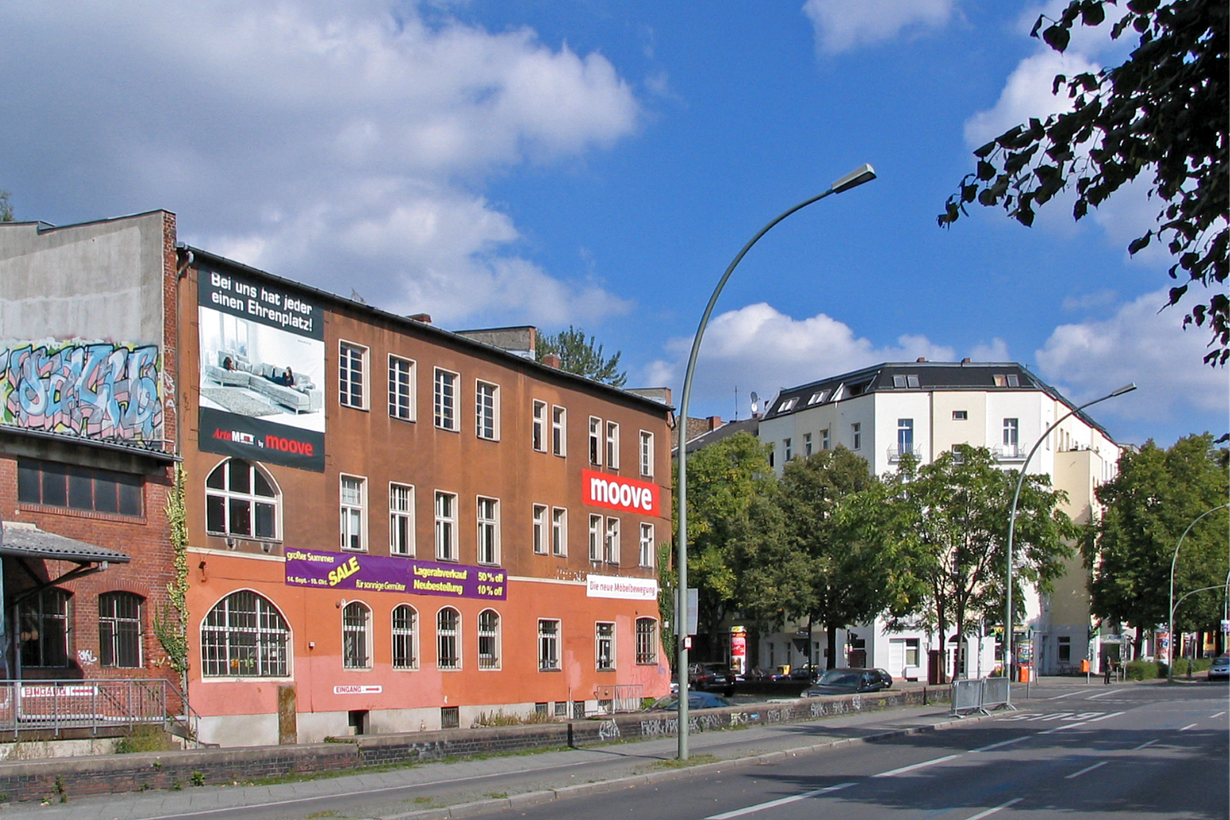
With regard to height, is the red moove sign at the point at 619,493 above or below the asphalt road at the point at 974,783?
above

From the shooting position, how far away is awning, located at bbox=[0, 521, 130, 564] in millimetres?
19766

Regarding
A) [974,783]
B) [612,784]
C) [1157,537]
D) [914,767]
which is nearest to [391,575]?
[612,784]

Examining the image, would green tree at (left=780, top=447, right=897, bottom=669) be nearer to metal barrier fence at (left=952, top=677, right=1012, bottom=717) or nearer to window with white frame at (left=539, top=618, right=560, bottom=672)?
metal barrier fence at (left=952, top=677, right=1012, bottom=717)

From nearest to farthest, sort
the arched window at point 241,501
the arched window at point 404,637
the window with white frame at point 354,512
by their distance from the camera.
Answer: the arched window at point 241,501 → the window with white frame at point 354,512 → the arched window at point 404,637

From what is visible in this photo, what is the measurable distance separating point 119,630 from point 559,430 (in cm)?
1717

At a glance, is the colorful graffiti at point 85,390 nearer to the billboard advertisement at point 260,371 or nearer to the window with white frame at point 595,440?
the billboard advertisement at point 260,371

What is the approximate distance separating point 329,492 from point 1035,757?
1619 centimetres

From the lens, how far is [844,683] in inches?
1721

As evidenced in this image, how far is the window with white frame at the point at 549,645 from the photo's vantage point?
1431 inches

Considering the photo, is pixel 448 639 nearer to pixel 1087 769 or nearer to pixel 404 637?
pixel 404 637

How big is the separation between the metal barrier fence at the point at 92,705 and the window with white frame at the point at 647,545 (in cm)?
2025

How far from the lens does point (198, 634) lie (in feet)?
82.0

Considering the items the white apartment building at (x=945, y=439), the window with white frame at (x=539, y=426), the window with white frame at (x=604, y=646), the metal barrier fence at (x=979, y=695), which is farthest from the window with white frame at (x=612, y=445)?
the white apartment building at (x=945, y=439)

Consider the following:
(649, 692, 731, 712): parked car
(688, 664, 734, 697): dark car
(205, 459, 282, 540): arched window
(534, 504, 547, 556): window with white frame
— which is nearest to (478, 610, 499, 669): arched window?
(534, 504, 547, 556): window with white frame
